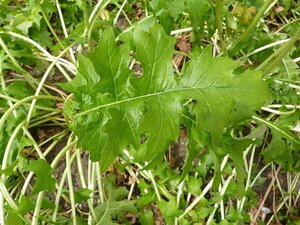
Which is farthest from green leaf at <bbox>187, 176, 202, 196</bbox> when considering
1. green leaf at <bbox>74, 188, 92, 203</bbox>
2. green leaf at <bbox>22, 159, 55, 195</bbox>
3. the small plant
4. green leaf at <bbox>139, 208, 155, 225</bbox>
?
green leaf at <bbox>22, 159, 55, 195</bbox>

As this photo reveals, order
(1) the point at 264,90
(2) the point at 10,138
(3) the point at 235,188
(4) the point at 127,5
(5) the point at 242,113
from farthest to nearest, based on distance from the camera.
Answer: (4) the point at 127,5 → (3) the point at 235,188 → (2) the point at 10,138 → (5) the point at 242,113 → (1) the point at 264,90

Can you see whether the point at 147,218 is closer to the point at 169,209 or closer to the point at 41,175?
the point at 169,209

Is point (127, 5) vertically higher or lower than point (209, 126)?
higher

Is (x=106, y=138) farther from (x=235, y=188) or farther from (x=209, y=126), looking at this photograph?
(x=235, y=188)


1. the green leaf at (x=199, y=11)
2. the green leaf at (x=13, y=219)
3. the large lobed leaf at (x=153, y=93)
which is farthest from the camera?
the green leaf at (x=199, y=11)

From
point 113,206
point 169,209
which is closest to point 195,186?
point 169,209

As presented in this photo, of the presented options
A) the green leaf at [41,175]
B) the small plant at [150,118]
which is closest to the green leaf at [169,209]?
the small plant at [150,118]

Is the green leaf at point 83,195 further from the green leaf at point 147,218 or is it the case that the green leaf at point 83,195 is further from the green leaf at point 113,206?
the green leaf at point 147,218

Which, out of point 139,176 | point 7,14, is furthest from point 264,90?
point 7,14
